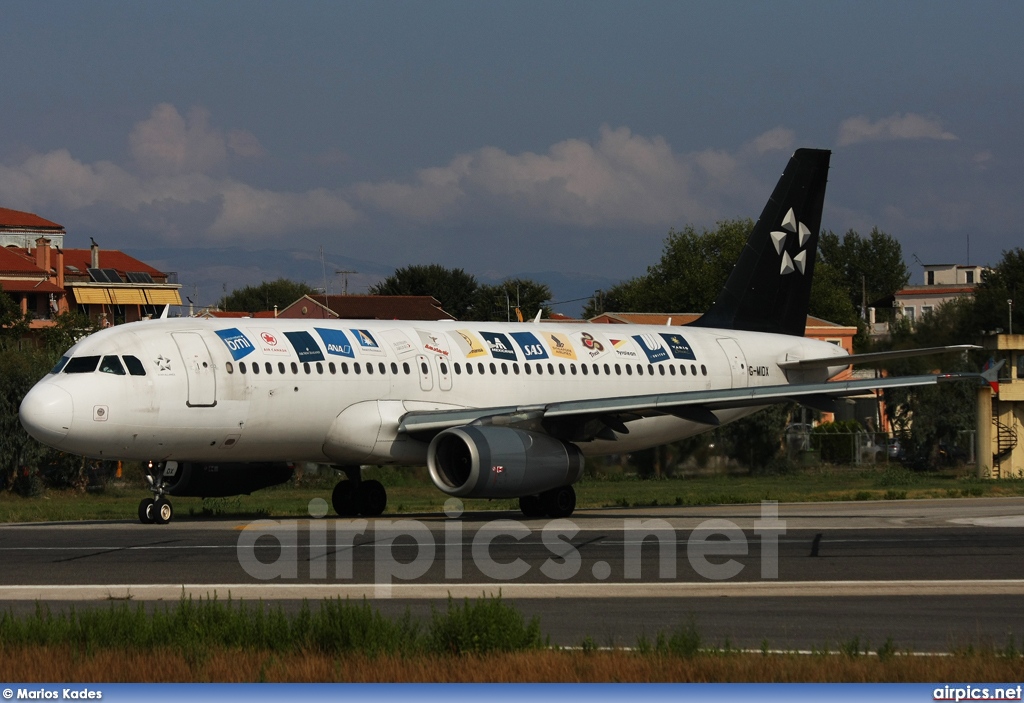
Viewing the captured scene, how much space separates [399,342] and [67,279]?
321 feet

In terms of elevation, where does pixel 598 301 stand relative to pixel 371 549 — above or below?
above

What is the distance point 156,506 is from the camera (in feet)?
84.5

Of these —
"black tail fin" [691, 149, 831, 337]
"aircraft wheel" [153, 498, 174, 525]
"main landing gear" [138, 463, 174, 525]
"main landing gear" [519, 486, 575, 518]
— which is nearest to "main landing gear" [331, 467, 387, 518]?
"main landing gear" [519, 486, 575, 518]

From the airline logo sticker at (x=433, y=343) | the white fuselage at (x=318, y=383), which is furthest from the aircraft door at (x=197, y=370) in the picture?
the airline logo sticker at (x=433, y=343)

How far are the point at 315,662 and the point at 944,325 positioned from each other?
1744 inches

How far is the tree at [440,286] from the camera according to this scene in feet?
500

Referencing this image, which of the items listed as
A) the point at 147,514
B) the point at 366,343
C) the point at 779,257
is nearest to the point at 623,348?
the point at 779,257

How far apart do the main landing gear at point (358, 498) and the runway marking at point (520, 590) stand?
42.8 ft

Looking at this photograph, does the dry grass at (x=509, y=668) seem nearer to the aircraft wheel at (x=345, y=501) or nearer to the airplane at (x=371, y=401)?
the airplane at (x=371, y=401)

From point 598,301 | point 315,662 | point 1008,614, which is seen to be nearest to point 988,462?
point 1008,614

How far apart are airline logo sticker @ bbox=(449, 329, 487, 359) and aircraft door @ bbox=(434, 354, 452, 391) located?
2.13ft

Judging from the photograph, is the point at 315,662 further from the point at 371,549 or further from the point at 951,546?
the point at 951,546

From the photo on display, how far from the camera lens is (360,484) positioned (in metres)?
29.7

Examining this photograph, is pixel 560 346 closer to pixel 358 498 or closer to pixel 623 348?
pixel 623 348
